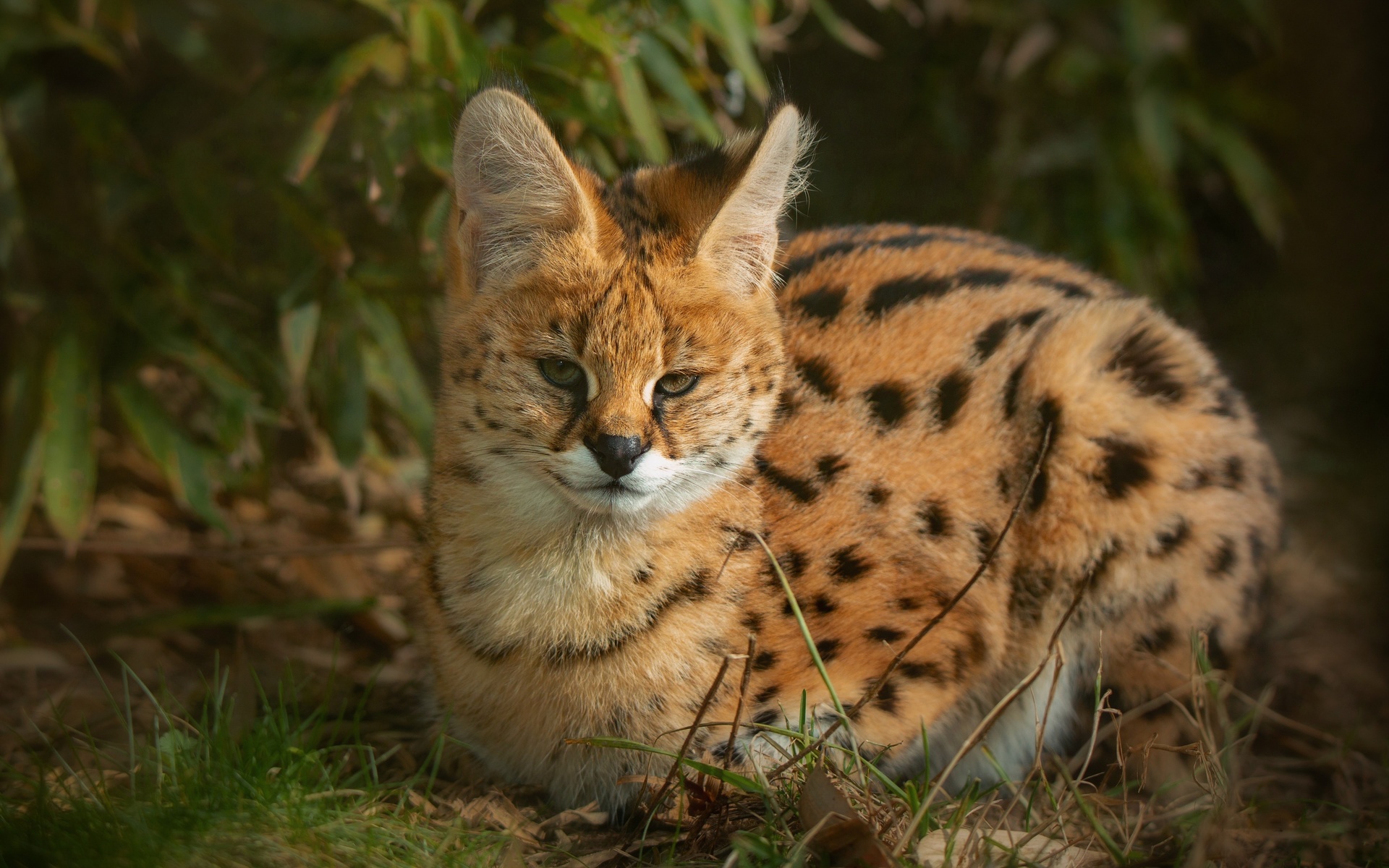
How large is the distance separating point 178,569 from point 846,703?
2.92m

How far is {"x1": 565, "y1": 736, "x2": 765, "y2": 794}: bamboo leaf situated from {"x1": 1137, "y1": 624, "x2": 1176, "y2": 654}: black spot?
4.29ft

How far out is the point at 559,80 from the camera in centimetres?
381

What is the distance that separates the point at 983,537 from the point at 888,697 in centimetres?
54

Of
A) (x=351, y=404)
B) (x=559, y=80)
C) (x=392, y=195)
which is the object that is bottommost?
(x=351, y=404)

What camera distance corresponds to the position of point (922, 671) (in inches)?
129

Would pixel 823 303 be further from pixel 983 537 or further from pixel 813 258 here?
pixel 983 537

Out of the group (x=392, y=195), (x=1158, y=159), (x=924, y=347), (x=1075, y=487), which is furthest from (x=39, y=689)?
Answer: (x=1158, y=159)

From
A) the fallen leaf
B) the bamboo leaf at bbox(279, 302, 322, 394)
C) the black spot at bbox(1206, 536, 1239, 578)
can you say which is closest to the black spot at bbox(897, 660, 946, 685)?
the black spot at bbox(1206, 536, 1239, 578)

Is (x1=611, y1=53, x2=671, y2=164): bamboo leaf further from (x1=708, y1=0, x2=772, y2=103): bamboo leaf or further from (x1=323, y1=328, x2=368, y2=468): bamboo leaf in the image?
(x1=323, y1=328, x2=368, y2=468): bamboo leaf

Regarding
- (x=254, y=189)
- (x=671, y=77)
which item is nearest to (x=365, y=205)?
(x=254, y=189)

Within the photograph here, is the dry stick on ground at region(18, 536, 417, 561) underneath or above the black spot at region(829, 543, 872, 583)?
underneath

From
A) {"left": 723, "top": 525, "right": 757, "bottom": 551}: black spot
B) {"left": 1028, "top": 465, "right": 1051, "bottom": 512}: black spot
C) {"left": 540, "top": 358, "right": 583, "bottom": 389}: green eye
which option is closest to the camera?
{"left": 540, "top": 358, "right": 583, "bottom": 389}: green eye

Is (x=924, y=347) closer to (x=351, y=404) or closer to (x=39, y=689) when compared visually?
(x=351, y=404)

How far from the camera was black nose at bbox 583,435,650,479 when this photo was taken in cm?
261
